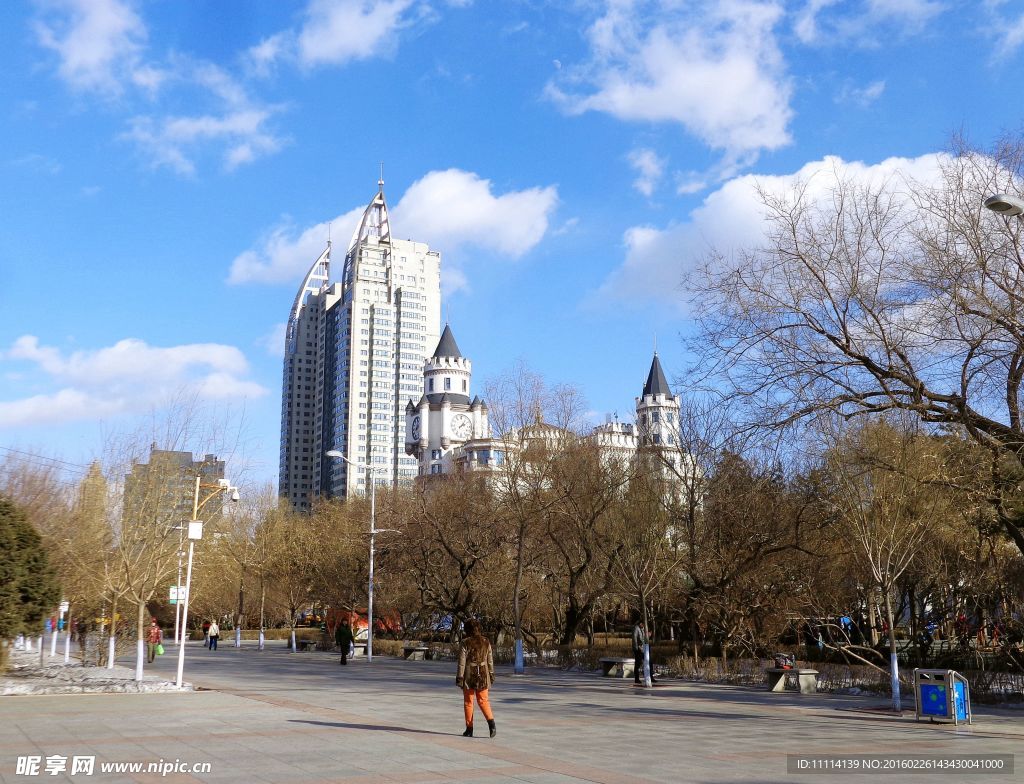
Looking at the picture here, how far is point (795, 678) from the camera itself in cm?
2316

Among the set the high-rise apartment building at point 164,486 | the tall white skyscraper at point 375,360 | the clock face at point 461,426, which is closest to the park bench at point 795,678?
the high-rise apartment building at point 164,486

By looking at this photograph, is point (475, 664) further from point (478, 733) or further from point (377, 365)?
point (377, 365)

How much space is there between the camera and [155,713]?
16.6 meters

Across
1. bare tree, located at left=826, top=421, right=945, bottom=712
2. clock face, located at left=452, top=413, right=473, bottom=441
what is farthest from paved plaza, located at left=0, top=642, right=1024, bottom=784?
clock face, located at left=452, top=413, right=473, bottom=441

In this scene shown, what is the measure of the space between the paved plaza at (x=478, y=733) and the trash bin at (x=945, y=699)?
0.33 metres

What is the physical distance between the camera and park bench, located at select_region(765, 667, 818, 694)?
892 inches

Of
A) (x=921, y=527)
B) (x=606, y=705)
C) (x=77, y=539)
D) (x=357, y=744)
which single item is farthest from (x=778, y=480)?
(x=77, y=539)

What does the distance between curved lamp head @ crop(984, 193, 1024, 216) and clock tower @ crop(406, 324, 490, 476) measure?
135 metres

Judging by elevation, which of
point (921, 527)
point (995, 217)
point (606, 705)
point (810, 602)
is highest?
point (995, 217)

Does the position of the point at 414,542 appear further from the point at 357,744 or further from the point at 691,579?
the point at 357,744

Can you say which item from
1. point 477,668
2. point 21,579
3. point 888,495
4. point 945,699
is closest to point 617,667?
point 888,495

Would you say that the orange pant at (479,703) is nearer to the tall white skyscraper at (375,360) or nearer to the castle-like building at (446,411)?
the castle-like building at (446,411)

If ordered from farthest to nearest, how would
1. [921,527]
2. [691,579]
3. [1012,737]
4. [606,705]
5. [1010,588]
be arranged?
[691,579] → [1010,588] → [921,527] → [606,705] → [1012,737]

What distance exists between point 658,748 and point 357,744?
4078 mm
